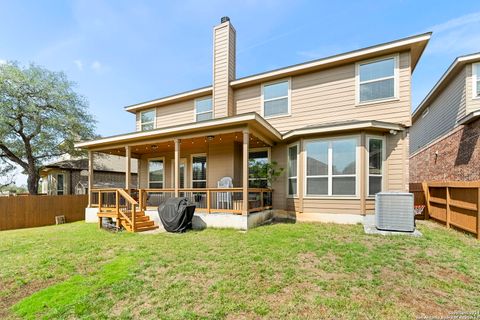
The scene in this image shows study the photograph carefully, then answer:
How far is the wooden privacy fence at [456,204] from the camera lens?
564 cm

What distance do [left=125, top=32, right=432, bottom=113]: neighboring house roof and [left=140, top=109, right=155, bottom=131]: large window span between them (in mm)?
1863

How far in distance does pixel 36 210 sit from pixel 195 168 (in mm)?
7818

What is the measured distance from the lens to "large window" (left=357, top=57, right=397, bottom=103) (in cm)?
767

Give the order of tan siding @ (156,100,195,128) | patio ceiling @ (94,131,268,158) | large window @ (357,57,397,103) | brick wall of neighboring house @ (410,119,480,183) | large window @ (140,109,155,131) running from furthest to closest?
large window @ (140,109,155,131) < tan siding @ (156,100,195,128) < patio ceiling @ (94,131,268,158) < brick wall of neighboring house @ (410,119,480,183) < large window @ (357,57,397,103)

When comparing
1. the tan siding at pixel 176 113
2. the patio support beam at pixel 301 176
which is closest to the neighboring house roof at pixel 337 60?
the tan siding at pixel 176 113

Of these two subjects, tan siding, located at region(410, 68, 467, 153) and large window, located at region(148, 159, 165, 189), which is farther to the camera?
large window, located at region(148, 159, 165, 189)

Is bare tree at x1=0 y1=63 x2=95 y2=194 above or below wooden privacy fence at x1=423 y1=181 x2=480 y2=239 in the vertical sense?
above

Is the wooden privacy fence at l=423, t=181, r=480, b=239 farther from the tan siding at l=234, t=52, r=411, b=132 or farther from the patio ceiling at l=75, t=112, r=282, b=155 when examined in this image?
the patio ceiling at l=75, t=112, r=282, b=155

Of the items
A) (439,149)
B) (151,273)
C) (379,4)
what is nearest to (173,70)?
(379,4)

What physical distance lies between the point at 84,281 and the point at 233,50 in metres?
9.91

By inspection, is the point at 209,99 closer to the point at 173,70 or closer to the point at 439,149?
the point at 173,70

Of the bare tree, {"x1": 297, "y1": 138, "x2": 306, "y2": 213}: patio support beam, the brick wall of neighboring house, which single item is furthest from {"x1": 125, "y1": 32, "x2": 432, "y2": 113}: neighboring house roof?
the bare tree

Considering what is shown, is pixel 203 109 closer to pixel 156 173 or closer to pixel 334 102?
pixel 156 173

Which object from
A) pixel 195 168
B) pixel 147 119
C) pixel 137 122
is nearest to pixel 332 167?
pixel 195 168
